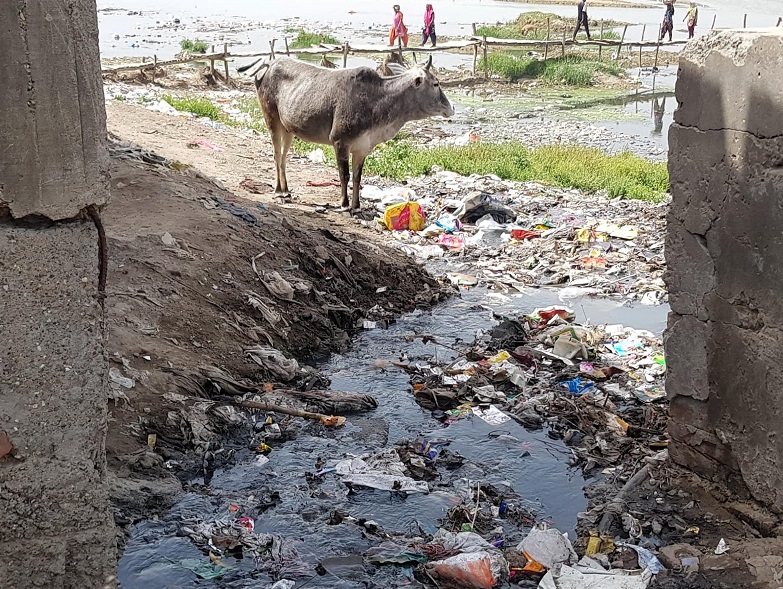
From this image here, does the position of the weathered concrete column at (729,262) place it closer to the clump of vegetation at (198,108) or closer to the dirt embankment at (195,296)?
the dirt embankment at (195,296)

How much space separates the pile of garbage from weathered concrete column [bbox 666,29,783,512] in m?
3.41

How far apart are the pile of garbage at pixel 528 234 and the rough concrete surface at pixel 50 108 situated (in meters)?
5.62

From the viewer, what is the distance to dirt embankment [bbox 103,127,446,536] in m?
4.70

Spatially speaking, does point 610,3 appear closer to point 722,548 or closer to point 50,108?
point 722,548

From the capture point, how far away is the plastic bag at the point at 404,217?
9.43 metres

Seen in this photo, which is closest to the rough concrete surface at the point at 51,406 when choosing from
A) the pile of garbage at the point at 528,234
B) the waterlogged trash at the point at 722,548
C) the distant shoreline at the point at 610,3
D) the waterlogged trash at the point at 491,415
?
the waterlogged trash at the point at 722,548

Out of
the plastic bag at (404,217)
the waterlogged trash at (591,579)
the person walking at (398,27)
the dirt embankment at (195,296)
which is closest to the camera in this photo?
the waterlogged trash at (591,579)

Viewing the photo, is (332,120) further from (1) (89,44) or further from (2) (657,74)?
(2) (657,74)

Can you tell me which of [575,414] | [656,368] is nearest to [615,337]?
[656,368]

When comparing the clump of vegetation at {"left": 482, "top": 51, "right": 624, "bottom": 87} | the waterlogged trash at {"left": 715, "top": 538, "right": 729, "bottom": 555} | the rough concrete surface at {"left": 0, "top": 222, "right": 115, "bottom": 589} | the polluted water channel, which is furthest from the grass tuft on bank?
the clump of vegetation at {"left": 482, "top": 51, "right": 624, "bottom": 87}

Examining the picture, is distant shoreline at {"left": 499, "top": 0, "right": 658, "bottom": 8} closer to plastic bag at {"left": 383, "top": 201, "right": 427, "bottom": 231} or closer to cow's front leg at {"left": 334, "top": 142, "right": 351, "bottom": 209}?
cow's front leg at {"left": 334, "top": 142, "right": 351, "bottom": 209}

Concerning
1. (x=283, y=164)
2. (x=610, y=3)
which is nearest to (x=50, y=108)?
(x=283, y=164)

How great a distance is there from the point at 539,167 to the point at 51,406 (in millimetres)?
10005

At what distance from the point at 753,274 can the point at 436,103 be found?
6979 millimetres
